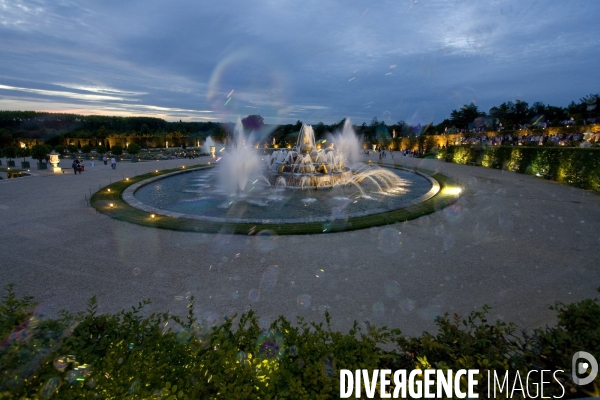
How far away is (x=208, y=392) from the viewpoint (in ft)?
10.4

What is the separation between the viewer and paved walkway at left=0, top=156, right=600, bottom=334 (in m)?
7.07

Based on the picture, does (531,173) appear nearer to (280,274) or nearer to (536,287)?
(536,287)

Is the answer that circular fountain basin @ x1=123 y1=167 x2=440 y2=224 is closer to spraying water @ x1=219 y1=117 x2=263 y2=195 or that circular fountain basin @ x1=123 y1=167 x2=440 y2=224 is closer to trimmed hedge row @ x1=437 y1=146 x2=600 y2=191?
spraying water @ x1=219 y1=117 x2=263 y2=195

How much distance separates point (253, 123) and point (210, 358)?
125 meters

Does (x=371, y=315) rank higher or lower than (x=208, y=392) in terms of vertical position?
lower

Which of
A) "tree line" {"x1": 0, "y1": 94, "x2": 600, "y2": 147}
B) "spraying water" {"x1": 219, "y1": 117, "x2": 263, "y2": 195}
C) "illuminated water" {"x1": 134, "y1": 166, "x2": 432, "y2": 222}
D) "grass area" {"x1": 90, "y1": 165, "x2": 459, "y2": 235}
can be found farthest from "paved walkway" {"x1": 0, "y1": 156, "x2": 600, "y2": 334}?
"tree line" {"x1": 0, "y1": 94, "x2": 600, "y2": 147}

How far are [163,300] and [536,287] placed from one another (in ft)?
28.9

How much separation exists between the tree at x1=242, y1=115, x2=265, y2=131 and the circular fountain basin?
325 ft

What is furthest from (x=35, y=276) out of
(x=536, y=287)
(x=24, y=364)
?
(x=536, y=287)

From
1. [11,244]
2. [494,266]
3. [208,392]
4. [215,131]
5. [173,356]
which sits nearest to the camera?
[208,392]

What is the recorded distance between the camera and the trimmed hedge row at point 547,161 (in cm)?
2091

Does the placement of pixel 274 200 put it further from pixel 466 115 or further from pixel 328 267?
pixel 466 115

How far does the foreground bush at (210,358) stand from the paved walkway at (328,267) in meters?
2.39

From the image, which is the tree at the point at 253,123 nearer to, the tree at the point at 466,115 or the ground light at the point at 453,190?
the tree at the point at 466,115
